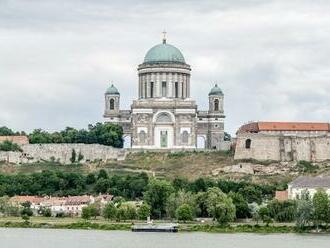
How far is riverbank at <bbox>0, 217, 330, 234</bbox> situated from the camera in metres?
80.4

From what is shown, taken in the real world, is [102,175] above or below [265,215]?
above

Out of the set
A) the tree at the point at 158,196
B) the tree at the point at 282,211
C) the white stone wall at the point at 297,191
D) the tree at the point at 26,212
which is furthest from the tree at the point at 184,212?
the tree at the point at 26,212

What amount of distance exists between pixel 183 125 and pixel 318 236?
39619 mm

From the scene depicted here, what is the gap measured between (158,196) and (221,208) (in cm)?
755

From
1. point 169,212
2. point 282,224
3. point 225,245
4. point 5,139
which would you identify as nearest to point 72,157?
point 5,139

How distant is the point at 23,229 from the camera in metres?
83.8

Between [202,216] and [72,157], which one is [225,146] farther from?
[202,216]

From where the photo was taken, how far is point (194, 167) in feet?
357

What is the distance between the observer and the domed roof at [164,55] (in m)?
119

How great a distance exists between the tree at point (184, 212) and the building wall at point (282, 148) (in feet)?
80.4

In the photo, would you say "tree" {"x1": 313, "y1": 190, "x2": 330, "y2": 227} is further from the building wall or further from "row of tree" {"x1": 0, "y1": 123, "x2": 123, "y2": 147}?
"row of tree" {"x1": 0, "y1": 123, "x2": 123, "y2": 147}

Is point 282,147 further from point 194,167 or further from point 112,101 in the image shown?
point 112,101

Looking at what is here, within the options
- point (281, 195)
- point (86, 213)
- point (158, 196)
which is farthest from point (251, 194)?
point (86, 213)

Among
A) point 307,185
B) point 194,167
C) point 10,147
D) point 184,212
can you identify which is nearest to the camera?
point 184,212
